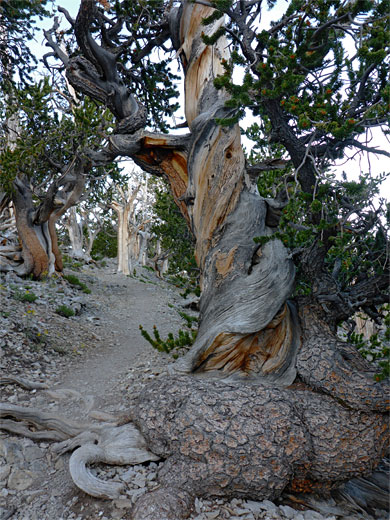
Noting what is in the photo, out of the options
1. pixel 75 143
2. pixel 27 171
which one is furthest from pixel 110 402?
pixel 27 171

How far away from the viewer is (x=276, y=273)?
357 cm

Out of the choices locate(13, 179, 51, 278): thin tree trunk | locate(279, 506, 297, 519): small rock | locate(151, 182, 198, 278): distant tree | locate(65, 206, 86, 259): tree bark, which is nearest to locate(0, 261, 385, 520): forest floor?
locate(279, 506, 297, 519): small rock

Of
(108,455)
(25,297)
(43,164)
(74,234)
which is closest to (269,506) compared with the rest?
(108,455)

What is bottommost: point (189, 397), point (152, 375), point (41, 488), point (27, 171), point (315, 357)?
point (41, 488)

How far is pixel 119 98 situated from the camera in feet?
16.5

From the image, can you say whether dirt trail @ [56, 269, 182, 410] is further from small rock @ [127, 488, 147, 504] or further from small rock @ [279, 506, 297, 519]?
small rock @ [279, 506, 297, 519]

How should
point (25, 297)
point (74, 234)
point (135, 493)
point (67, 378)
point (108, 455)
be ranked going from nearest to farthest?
1. point (135, 493)
2. point (108, 455)
3. point (67, 378)
4. point (25, 297)
5. point (74, 234)

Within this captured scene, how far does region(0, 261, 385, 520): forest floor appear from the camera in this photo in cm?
229

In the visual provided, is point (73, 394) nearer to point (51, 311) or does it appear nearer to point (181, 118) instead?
point (51, 311)

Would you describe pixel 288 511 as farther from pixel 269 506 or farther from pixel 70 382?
pixel 70 382

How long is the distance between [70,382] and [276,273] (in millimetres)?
3149

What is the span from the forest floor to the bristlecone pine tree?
212 millimetres

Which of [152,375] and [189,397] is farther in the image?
[152,375]

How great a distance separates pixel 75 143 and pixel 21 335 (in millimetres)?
5542
